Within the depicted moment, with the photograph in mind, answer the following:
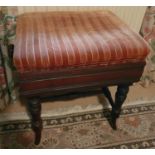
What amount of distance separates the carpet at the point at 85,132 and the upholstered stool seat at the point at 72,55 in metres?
0.21

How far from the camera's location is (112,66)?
2.72 feet

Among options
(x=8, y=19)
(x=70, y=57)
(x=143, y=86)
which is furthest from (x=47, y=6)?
(x=143, y=86)

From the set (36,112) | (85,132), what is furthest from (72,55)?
(85,132)

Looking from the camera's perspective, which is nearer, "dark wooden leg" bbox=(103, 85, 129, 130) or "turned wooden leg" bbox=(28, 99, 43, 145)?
"turned wooden leg" bbox=(28, 99, 43, 145)

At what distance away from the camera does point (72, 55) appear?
75 centimetres

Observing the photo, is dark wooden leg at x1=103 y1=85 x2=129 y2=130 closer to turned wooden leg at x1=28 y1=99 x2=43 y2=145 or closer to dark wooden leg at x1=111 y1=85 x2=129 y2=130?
dark wooden leg at x1=111 y1=85 x2=129 y2=130

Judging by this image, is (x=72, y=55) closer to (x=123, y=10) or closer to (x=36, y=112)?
(x=36, y=112)

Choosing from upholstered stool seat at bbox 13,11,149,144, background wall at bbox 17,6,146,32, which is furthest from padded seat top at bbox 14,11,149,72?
background wall at bbox 17,6,146,32

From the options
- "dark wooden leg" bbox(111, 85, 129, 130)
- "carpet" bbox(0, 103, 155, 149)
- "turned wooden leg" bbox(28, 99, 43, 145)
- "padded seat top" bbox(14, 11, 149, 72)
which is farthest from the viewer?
"carpet" bbox(0, 103, 155, 149)

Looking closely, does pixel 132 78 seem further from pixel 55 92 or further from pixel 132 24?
pixel 132 24

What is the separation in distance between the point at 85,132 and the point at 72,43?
542 mm

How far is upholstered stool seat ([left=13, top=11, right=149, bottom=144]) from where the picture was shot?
29.2 inches

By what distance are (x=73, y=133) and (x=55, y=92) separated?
385 mm

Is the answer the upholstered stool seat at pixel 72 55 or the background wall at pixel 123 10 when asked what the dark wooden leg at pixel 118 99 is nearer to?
the upholstered stool seat at pixel 72 55
